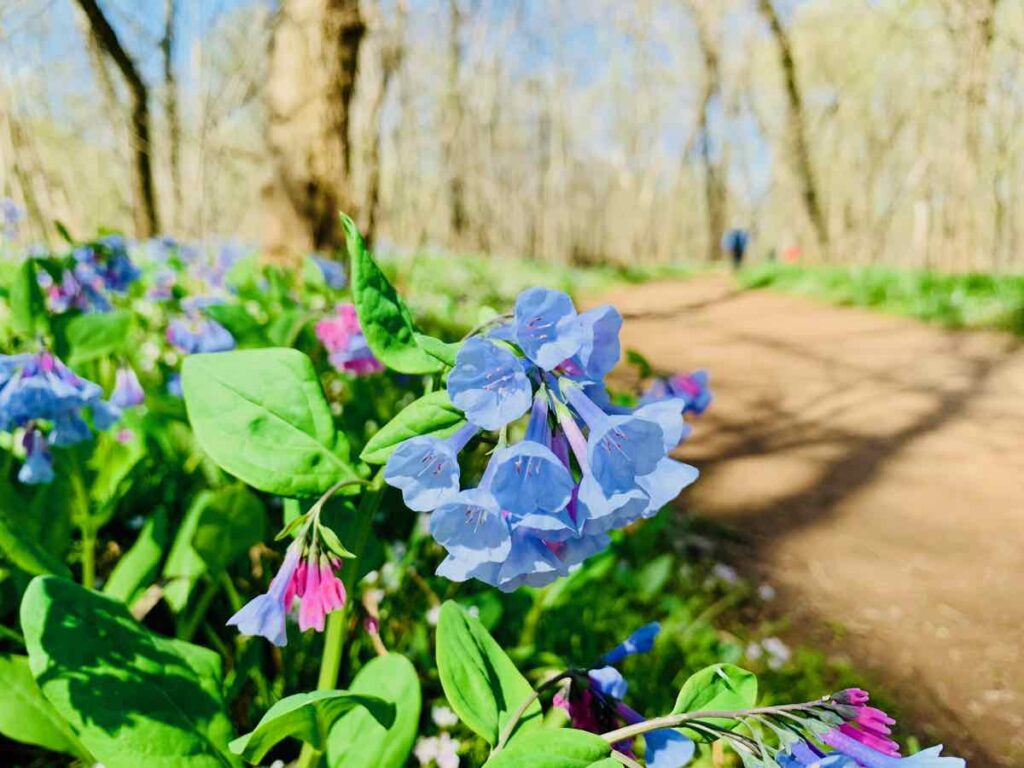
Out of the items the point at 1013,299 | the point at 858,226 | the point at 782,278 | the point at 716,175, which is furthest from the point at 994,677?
the point at 858,226

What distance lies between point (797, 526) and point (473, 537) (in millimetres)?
2308

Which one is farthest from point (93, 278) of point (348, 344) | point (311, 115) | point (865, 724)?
point (311, 115)

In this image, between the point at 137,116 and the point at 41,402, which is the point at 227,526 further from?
the point at 137,116

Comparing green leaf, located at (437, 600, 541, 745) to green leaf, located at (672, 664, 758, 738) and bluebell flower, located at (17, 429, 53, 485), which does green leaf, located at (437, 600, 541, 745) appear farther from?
bluebell flower, located at (17, 429, 53, 485)

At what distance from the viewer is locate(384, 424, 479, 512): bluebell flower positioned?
23.8 inches

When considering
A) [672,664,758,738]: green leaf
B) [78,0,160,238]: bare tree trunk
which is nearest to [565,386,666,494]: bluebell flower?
[672,664,758,738]: green leaf

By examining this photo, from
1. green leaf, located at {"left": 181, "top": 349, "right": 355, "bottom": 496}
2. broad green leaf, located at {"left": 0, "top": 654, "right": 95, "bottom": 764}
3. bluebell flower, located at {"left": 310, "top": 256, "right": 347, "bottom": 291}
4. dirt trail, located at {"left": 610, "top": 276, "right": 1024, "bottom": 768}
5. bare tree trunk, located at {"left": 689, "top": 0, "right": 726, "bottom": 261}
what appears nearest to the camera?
green leaf, located at {"left": 181, "top": 349, "right": 355, "bottom": 496}

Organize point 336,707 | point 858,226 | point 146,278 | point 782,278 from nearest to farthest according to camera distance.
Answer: point 336,707, point 146,278, point 782,278, point 858,226

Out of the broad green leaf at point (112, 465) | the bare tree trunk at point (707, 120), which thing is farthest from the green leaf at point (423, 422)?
the bare tree trunk at point (707, 120)

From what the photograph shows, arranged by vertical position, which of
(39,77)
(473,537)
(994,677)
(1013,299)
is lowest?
(994,677)

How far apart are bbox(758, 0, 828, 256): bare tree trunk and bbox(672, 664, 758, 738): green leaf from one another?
11.7 metres

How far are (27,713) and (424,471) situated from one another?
73 cm

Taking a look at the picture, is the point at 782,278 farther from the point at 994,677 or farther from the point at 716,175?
the point at 716,175

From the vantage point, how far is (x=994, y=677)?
1792mm
